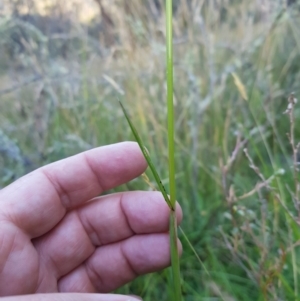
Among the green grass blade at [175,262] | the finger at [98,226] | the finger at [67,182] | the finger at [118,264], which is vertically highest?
the finger at [67,182]

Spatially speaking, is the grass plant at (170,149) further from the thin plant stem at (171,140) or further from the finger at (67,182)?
the finger at (67,182)

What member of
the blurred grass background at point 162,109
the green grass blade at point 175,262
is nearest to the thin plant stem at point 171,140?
the green grass blade at point 175,262

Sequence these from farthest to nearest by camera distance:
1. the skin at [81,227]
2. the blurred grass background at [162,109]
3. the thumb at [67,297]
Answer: the blurred grass background at [162,109] → the skin at [81,227] → the thumb at [67,297]

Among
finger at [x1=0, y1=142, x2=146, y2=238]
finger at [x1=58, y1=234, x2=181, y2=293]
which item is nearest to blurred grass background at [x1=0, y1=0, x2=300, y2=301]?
finger at [x1=58, y1=234, x2=181, y2=293]

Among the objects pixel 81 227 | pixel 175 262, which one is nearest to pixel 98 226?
pixel 81 227

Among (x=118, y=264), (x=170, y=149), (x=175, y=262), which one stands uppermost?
(x=170, y=149)

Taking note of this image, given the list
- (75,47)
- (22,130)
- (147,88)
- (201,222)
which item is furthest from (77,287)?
(75,47)

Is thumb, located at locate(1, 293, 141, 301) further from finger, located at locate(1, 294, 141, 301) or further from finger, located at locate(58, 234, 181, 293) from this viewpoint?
finger, located at locate(58, 234, 181, 293)

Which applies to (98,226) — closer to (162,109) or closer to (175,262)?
(175,262)
